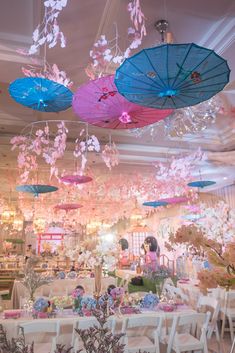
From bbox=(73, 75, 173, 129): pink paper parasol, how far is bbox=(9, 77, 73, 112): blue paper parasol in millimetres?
200

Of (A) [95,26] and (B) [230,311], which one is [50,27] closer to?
(A) [95,26]

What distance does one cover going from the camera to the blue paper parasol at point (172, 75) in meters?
1.76

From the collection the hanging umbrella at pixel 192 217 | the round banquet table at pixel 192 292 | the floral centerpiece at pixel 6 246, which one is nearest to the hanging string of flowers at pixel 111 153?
the round banquet table at pixel 192 292

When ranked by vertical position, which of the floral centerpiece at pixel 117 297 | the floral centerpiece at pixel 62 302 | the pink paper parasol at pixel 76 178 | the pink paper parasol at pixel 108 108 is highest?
the pink paper parasol at pixel 108 108

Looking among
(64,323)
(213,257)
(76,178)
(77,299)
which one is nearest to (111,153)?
(76,178)

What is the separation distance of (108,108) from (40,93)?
24.3 inches

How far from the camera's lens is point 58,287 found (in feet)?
24.2

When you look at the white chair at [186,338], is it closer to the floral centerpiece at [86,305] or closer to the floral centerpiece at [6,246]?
the floral centerpiece at [86,305]

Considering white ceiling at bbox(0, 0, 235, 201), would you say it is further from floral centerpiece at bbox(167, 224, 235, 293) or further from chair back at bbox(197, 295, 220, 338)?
chair back at bbox(197, 295, 220, 338)

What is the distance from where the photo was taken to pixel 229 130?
6.39 metres

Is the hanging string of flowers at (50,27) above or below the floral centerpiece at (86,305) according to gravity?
above

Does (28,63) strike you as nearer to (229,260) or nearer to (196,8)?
(196,8)

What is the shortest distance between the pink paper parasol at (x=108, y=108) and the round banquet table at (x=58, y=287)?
16.1ft

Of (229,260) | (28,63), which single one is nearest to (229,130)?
(28,63)
